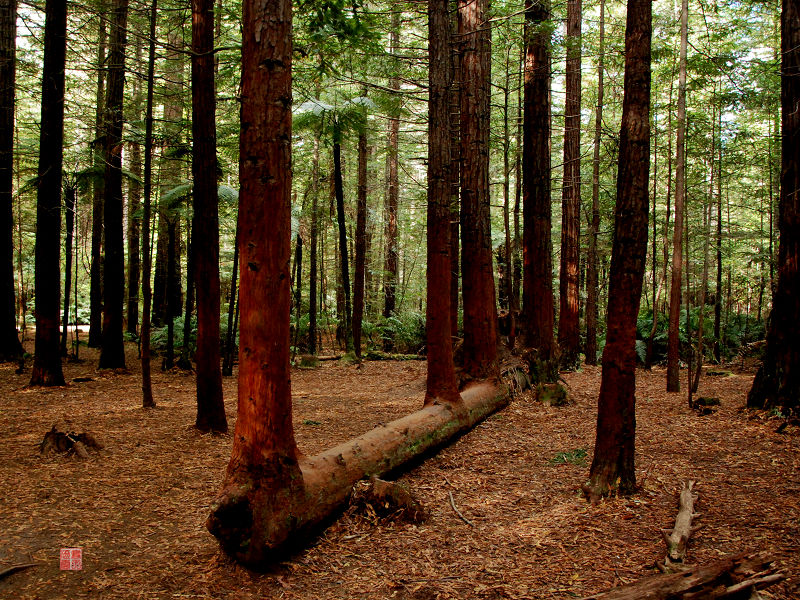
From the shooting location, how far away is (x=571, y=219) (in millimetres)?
14695

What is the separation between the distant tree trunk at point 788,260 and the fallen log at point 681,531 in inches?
150

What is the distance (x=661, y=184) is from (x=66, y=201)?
71.1 ft

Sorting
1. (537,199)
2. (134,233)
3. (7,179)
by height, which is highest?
(7,179)

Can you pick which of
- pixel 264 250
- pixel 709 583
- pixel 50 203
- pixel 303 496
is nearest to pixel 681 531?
pixel 709 583

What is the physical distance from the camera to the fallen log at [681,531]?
3682mm

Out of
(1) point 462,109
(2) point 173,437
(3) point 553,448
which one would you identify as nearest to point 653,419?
(3) point 553,448

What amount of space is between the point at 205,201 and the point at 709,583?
21.9ft

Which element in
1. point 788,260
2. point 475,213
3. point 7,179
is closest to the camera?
point 788,260

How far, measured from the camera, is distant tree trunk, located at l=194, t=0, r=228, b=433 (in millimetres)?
7008

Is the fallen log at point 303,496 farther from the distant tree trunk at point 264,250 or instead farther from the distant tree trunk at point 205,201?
the distant tree trunk at point 205,201

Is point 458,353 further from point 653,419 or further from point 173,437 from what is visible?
point 173,437

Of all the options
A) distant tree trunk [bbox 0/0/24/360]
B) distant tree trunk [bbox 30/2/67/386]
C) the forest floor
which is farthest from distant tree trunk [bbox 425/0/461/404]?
distant tree trunk [bbox 0/0/24/360]

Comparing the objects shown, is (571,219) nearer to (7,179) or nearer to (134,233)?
(7,179)

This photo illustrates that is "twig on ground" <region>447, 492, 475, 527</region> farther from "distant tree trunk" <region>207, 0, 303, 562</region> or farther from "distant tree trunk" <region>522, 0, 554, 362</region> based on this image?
"distant tree trunk" <region>522, 0, 554, 362</region>
